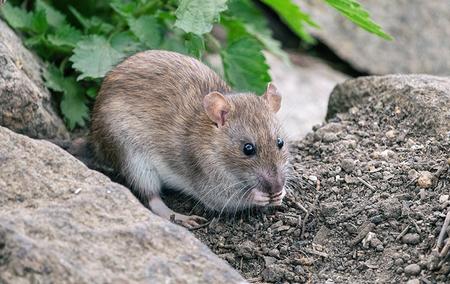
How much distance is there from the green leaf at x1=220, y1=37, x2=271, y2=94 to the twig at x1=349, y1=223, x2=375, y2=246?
233 centimetres

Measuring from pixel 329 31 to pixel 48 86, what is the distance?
5164mm

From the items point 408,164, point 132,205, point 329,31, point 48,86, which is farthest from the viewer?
point 329,31

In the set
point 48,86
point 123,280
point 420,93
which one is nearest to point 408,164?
point 420,93

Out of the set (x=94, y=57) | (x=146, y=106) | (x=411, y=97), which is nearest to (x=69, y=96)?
(x=94, y=57)

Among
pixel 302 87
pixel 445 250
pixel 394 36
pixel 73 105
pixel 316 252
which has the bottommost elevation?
pixel 302 87

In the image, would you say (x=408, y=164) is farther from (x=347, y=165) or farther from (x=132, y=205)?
(x=132, y=205)

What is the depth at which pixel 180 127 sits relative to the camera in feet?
21.1

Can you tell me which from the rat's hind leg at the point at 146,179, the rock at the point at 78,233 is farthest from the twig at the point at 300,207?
the rock at the point at 78,233

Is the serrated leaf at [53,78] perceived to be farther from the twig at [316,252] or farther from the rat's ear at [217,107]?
the twig at [316,252]

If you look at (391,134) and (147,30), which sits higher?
(391,134)

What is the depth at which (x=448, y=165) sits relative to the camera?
5770 mm

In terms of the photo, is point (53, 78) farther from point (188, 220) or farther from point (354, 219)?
point (354, 219)

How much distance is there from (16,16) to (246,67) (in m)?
2.09

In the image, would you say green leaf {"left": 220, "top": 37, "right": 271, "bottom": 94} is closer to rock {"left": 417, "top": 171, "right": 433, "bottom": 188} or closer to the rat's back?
the rat's back
